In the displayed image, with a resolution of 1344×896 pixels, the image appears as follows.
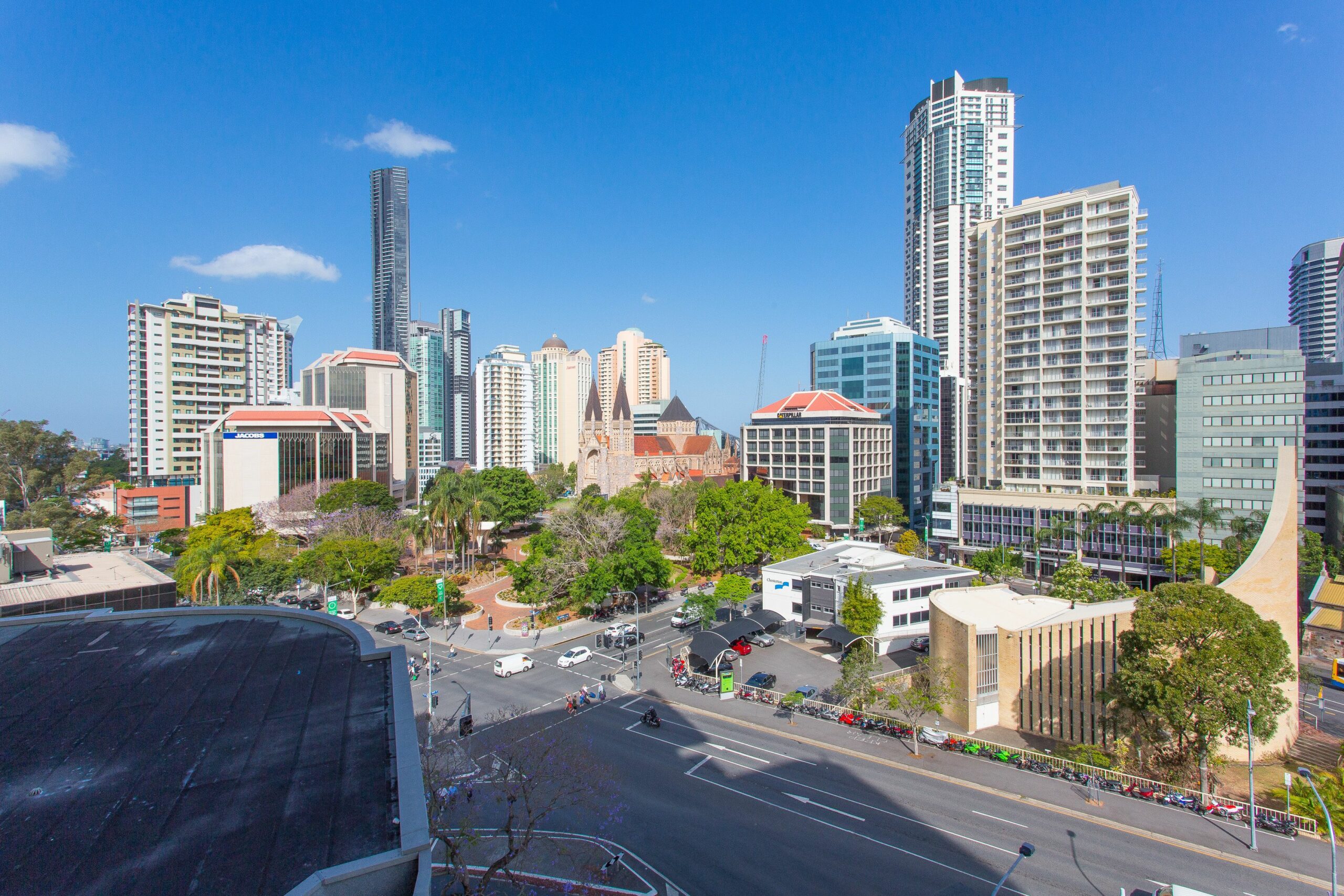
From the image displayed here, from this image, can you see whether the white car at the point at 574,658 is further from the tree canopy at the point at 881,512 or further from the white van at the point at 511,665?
the tree canopy at the point at 881,512

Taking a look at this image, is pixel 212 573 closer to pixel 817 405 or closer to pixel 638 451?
pixel 817 405

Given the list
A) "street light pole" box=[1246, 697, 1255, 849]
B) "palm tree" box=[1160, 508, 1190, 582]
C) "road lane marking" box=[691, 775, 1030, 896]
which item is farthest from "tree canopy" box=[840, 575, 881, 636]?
"palm tree" box=[1160, 508, 1190, 582]

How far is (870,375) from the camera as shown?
112000mm

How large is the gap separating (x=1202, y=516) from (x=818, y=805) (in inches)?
2104

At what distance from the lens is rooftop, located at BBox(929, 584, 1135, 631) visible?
3334 centimetres

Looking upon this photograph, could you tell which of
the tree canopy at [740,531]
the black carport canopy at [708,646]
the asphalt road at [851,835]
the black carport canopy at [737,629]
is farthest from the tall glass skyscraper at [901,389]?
the asphalt road at [851,835]

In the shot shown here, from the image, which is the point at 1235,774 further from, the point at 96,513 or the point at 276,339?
the point at 276,339

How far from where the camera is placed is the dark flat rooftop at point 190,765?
32.7ft

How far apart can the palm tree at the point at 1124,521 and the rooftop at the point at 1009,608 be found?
30759 mm

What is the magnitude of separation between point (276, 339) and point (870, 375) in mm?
160617

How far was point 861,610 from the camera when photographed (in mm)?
45000

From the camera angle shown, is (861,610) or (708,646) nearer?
(708,646)

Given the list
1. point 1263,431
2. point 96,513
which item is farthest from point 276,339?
point 1263,431

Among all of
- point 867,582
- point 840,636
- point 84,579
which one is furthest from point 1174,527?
point 84,579
